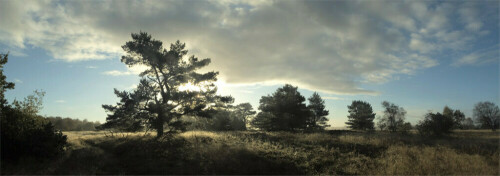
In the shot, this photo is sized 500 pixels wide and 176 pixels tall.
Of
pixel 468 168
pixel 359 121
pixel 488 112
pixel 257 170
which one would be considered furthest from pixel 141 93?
pixel 488 112

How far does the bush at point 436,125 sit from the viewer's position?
1051 inches

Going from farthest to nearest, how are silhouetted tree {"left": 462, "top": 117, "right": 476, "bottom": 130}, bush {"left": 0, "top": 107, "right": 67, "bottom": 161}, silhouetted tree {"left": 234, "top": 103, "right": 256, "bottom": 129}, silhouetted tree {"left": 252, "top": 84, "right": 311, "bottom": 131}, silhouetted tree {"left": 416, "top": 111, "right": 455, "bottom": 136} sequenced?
silhouetted tree {"left": 462, "top": 117, "right": 476, "bottom": 130} < silhouetted tree {"left": 234, "top": 103, "right": 256, "bottom": 129} < silhouetted tree {"left": 252, "top": 84, "right": 311, "bottom": 131} < silhouetted tree {"left": 416, "top": 111, "right": 455, "bottom": 136} < bush {"left": 0, "top": 107, "right": 67, "bottom": 161}

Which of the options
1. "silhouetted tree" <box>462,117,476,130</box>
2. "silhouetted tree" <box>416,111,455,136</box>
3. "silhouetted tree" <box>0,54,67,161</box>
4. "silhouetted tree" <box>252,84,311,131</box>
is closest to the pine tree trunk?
"silhouetted tree" <box>0,54,67,161</box>

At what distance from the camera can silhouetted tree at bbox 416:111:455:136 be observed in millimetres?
26688

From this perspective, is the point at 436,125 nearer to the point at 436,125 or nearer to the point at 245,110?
the point at 436,125

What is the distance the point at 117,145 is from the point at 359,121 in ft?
174

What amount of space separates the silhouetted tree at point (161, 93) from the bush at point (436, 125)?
23493mm

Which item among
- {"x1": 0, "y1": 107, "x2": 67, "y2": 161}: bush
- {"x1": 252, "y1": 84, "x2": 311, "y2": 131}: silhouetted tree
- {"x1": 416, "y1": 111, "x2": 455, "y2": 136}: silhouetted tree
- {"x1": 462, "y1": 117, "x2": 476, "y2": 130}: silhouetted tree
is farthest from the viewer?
{"x1": 462, "y1": 117, "x2": 476, "y2": 130}: silhouetted tree

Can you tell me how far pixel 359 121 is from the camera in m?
55.7

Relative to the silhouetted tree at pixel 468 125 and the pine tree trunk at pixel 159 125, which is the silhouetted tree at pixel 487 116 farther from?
the pine tree trunk at pixel 159 125

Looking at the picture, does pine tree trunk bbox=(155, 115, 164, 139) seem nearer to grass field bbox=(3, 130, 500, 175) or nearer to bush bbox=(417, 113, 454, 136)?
grass field bbox=(3, 130, 500, 175)

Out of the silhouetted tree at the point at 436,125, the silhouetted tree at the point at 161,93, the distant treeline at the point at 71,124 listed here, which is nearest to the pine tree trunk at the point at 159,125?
the silhouetted tree at the point at 161,93

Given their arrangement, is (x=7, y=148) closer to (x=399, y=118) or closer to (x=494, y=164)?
(x=494, y=164)

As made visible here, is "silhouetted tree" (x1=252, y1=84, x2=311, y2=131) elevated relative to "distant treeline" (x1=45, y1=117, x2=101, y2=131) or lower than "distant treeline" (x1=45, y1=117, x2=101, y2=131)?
elevated
